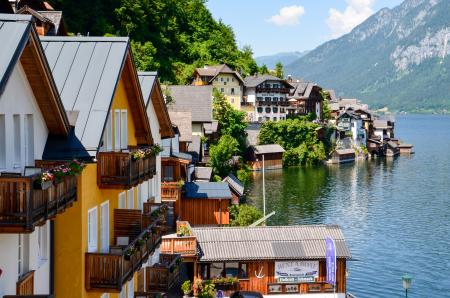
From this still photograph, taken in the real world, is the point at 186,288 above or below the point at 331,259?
below

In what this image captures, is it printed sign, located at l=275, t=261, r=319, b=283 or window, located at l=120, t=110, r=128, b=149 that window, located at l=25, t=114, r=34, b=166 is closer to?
window, located at l=120, t=110, r=128, b=149

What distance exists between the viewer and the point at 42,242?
643 inches

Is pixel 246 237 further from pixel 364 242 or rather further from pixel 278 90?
pixel 278 90

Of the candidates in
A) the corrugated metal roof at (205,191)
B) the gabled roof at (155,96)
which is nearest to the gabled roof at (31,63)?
the gabled roof at (155,96)

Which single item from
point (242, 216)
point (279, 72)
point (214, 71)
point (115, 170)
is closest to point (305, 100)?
point (279, 72)

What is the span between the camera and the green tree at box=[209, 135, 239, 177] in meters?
90.9

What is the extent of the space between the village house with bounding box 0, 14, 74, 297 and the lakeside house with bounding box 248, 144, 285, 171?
104 metres

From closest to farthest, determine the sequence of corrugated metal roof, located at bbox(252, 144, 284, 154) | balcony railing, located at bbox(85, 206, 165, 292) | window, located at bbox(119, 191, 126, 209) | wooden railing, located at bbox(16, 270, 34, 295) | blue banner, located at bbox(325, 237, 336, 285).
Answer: wooden railing, located at bbox(16, 270, 34, 295)
balcony railing, located at bbox(85, 206, 165, 292)
window, located at bbox(119, 191, 126, 209)
blue banner, located at bbox(325, 237, 336, 285)
corrugated metal roof, located at bbox(252, 144, 284, 154)

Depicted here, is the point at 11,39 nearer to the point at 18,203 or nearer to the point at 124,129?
the point at 18,203

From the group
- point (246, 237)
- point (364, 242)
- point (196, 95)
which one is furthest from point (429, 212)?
point (246, 237)

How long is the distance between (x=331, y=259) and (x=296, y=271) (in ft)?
8.34

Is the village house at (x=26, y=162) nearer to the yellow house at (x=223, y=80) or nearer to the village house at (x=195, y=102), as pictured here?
the village house at (x=195, y=102)

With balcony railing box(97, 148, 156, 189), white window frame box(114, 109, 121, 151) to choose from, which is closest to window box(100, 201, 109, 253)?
balcony railing box(97, 148, 156, 189)

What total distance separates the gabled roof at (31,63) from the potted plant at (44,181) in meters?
Answer: 1.79
